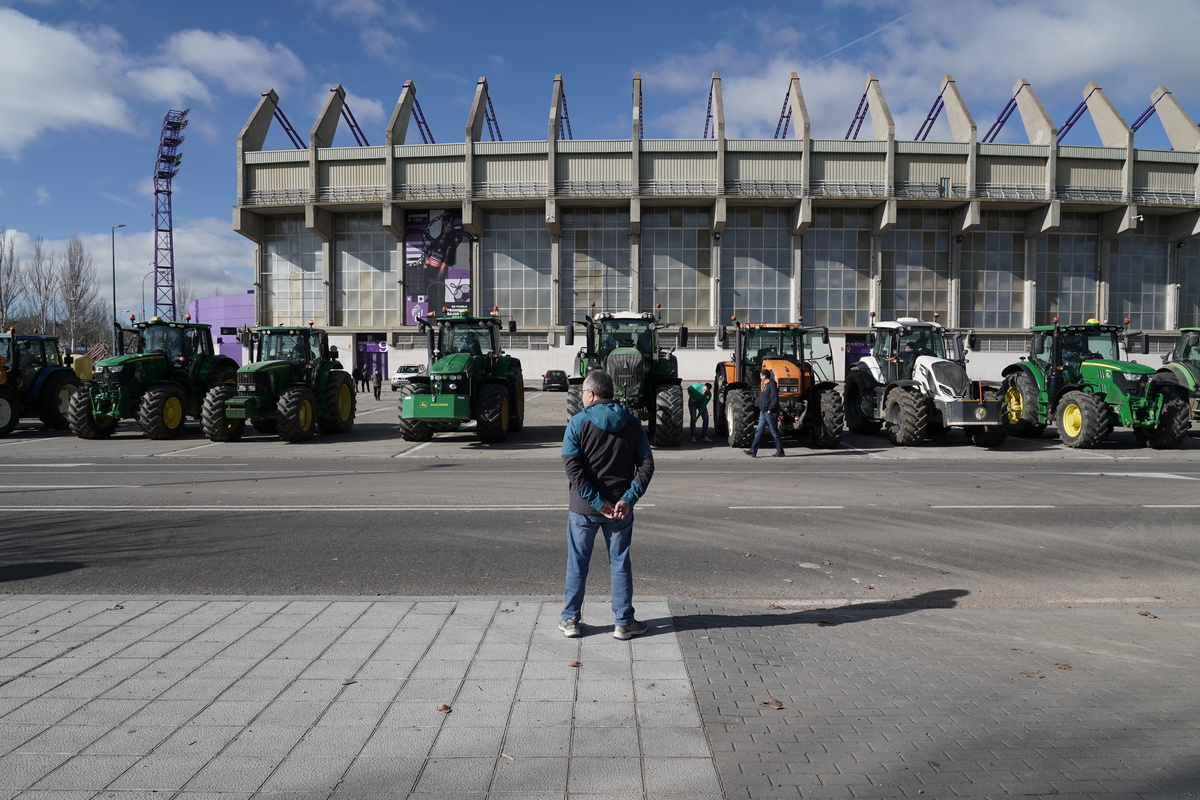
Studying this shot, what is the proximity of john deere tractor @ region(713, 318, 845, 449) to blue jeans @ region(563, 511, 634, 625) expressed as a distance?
35.9 feet

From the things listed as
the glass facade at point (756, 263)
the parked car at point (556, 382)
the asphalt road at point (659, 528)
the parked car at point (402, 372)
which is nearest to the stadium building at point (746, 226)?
the glass facade at point (756, 263)

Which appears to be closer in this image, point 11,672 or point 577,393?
point 11,672

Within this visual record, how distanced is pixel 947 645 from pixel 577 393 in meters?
11.7

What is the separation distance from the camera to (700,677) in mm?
4094

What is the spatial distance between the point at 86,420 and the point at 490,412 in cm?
981

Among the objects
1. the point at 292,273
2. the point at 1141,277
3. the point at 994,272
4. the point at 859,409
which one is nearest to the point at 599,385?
the point at 859,409

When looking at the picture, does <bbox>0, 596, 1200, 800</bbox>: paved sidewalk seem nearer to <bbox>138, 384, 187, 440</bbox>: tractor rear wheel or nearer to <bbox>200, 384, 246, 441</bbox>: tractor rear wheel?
<bbox>200, 384, 246, 441</bbox>: tractor rear wheel

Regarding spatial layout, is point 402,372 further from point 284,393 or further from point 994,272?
point 994,272

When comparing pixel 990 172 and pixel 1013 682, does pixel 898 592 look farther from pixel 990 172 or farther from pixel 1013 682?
pixel 990 172

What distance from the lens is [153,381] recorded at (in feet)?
57.9

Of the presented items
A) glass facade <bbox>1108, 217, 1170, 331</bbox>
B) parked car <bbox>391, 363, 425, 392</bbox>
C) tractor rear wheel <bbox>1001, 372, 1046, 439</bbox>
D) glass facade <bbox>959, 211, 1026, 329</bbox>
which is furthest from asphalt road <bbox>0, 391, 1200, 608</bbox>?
glass facade <bbox>1108, 217, 1170, 331</bbox>

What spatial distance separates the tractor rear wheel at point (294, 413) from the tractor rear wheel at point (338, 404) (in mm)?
1344

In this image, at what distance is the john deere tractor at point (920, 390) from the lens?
15.3 metres

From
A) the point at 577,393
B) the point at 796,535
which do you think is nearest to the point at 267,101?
the point at 577,393
